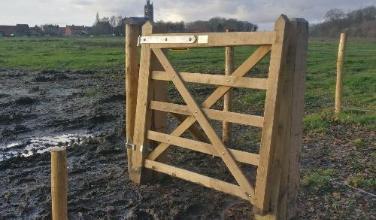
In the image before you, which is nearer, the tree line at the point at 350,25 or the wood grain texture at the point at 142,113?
the wood grain texture at the point at 142,113

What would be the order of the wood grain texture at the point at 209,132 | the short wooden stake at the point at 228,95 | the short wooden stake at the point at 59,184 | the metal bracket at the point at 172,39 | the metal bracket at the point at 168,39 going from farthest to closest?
the short wooden stake at the point at 228,95 < the metal bracket at the point at 168,39 < the metal bracket at the point at 172,39 < the wood grain texture at the point at 209,132 < the short wooden stake at the point at 59,184

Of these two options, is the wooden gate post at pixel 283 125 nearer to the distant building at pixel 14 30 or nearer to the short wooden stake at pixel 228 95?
the short wooden stake at pixel 228 95

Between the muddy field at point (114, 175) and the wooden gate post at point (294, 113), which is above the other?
the wooden gate post at point (294, 113)

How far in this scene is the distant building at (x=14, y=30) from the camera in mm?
100300

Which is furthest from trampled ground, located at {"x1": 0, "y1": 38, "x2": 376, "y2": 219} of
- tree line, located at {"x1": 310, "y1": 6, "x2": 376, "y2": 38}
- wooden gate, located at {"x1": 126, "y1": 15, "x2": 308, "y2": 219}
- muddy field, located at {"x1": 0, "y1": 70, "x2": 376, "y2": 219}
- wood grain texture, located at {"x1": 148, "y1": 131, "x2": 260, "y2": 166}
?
tree line, located at {"x1": 310, "y1": 6, "x2": 376, "y2": 38}

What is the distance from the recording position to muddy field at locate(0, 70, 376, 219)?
18.7ft

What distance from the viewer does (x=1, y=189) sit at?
6637 mm

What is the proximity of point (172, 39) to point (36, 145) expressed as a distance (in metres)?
4.63

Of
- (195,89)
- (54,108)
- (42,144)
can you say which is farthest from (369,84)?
(42,144)

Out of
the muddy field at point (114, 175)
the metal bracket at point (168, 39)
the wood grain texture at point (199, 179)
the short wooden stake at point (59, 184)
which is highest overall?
the metal bracket at point (168, 39)

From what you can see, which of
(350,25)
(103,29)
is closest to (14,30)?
(103,29)

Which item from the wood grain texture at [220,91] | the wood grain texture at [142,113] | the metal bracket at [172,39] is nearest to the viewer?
the wood grain texture at [220,91]

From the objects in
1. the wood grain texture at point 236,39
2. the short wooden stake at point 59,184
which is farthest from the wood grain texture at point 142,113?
the short wooden stake at point 59,184

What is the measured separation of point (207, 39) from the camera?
5.52 meters
